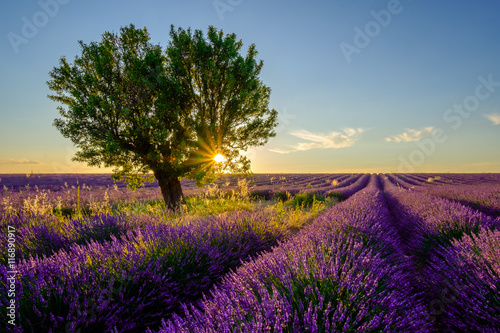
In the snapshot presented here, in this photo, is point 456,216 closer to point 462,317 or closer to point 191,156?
point 462,317

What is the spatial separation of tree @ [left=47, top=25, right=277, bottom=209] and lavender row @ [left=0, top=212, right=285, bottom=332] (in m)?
4.56

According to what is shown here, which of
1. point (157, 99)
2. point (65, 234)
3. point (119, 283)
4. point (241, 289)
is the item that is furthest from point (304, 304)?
point (157, 99)

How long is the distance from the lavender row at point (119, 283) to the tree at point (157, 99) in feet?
15.0

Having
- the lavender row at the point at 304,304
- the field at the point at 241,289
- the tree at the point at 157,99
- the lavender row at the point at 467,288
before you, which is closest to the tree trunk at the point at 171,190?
the tree at the point at 157,99

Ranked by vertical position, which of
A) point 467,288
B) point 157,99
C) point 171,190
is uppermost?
point 157,99

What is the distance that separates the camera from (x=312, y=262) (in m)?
2.11

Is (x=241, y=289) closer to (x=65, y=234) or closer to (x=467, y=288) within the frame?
(x=467, y=288)

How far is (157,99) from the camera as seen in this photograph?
7.36 meters

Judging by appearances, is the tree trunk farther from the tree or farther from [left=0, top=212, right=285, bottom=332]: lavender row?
[left=0, top=212, right=285, bottom=332]: lavender row

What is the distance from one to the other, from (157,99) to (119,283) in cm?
632

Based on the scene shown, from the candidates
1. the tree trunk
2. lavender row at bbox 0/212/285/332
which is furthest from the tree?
lavender row at bbox 0/212/285/332

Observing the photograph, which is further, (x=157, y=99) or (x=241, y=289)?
(x=157, y=99)

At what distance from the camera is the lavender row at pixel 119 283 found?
5.98 feet

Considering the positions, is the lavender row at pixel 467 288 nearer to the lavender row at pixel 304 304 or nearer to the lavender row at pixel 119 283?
the lavender row at pixel 304 304
